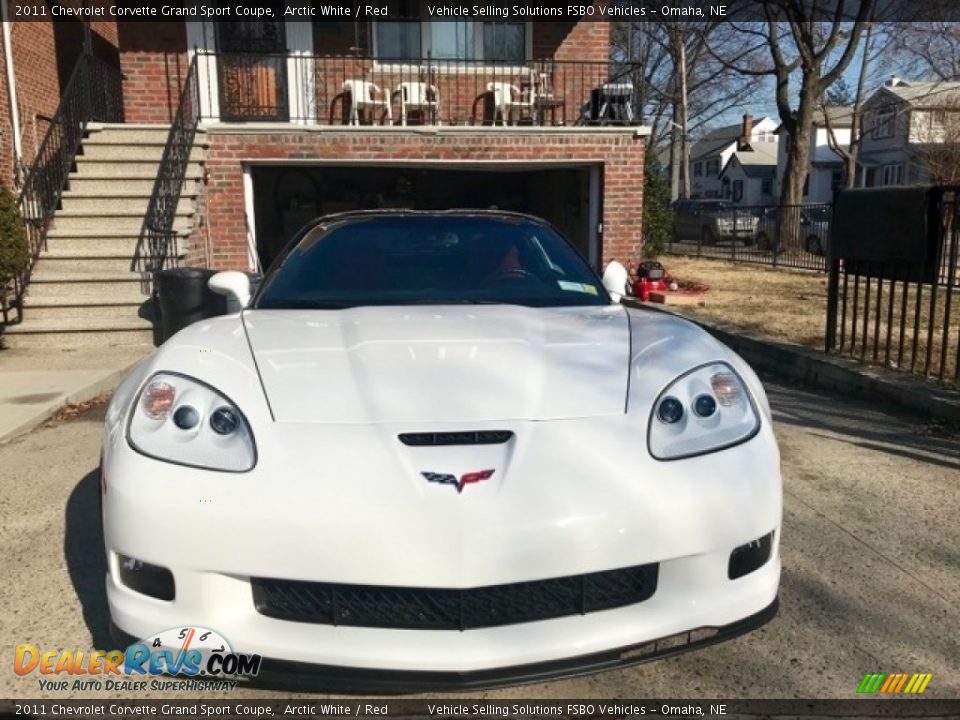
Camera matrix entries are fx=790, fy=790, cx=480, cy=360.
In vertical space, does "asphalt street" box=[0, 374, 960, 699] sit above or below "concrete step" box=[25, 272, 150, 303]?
below

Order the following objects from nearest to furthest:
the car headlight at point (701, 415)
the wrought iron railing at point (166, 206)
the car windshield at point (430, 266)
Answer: the car headlight at point (701, 415)
the car windshield at point (430, 266)
the wrought iron railing at point (166, 206)

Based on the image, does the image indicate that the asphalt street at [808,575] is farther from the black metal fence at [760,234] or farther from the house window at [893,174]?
the house window at [893,174]

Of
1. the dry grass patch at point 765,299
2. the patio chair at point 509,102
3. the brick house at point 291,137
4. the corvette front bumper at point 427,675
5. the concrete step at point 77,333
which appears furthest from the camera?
the patio chair at point 509,102

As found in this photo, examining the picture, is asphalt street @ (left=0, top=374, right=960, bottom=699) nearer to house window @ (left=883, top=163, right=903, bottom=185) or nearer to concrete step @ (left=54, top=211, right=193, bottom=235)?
concrete step @ (left=54, top=211, right=193, bottom=235)

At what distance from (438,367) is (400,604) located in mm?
697

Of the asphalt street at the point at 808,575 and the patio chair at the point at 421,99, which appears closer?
the asphalt street at the point at 808,575

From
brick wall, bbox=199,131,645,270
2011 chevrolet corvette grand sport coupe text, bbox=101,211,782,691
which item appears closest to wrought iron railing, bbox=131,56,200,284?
brick wall, bbox=199,131,645,270

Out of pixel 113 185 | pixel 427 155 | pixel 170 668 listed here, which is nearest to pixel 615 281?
pixel 170 668

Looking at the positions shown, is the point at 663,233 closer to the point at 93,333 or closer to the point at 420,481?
the point at 93,333

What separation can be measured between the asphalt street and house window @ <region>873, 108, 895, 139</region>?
45.1 metres

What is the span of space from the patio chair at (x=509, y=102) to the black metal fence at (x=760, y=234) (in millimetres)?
5267

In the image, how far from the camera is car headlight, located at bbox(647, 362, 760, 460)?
2.18 m

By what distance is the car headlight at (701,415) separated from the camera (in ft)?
7.16

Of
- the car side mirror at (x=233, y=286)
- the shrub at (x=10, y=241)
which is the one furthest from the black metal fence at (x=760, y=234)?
the car side mirror at (x=233, y=286)
